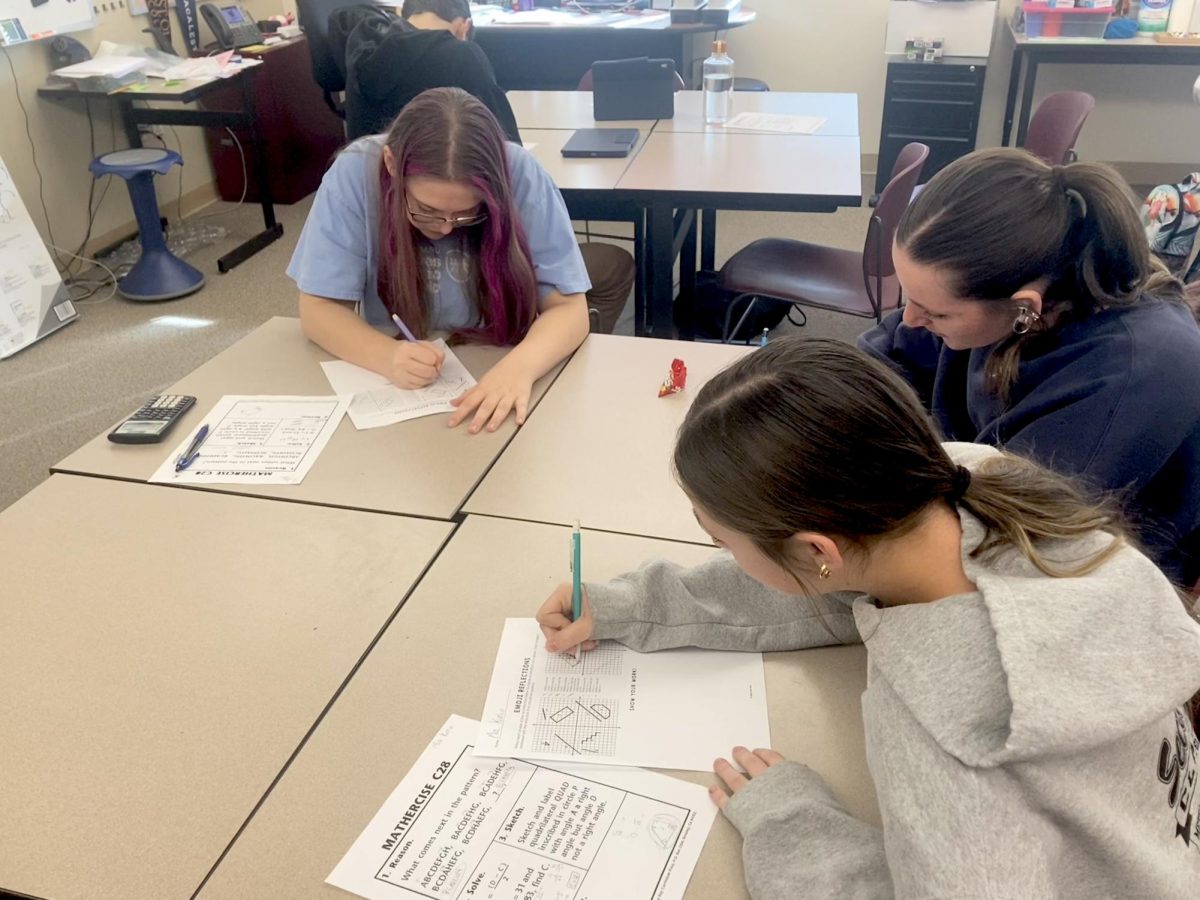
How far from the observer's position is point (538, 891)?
799 millimetres

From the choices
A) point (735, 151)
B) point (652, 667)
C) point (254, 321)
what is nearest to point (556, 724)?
point (652, 667)

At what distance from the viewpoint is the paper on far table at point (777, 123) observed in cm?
293

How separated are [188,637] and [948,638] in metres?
0.81

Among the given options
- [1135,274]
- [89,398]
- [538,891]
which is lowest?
[89,398]

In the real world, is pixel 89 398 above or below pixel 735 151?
below

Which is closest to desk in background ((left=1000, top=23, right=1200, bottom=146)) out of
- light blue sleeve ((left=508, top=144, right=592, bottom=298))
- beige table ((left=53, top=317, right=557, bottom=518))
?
light blue sleeve ((left=508, top=144, right=592, bottom=298))

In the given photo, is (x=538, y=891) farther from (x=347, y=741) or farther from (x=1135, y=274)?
(x=1135, y=274)

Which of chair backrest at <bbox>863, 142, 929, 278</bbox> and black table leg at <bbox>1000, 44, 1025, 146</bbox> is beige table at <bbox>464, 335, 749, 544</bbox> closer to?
chair backrest at <bbox>863, 142, 929, 278</bbox>

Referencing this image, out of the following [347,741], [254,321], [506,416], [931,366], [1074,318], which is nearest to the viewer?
[347,741]

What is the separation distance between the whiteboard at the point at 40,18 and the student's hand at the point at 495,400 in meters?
2.89

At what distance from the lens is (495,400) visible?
149cm

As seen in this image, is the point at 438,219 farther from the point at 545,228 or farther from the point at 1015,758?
the point at 1015,758

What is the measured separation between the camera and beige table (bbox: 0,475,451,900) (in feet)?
2.79

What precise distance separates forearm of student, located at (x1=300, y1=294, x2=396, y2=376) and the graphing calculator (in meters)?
0.25
